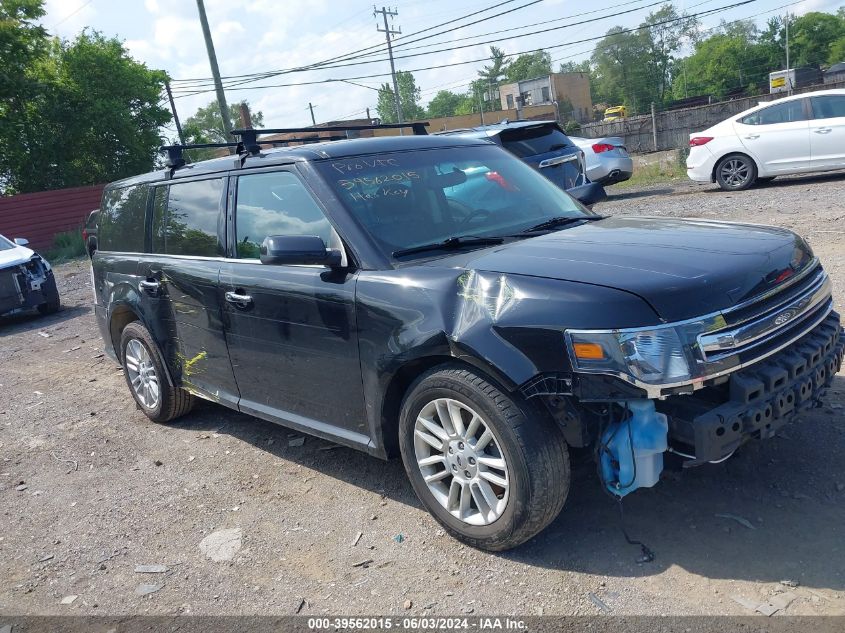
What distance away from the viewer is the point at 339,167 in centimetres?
401

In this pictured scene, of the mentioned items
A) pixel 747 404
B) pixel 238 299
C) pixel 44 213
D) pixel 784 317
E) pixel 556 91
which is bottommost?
pixel 747 404

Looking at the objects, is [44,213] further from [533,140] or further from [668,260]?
[668,260]

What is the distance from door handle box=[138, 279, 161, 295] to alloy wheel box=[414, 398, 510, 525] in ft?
8.06

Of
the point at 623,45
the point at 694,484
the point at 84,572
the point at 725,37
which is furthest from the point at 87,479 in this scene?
the point at 725,37

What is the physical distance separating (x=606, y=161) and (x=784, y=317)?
40.0 ft

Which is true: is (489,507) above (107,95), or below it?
below

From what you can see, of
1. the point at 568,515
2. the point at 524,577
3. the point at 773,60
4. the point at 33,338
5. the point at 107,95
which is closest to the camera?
the point at 524,577

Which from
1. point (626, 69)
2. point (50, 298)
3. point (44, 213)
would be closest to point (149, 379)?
point (50, 298)

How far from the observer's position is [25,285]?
429 inches

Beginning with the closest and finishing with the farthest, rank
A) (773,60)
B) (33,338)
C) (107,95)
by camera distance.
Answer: (33,338) → (107,95) → (773,60)

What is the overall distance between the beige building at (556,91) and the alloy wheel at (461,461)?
8130 cm

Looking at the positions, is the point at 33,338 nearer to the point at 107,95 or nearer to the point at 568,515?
the point at 568,515

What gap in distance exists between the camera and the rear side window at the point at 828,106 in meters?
12.3

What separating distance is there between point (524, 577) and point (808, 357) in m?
1.52
